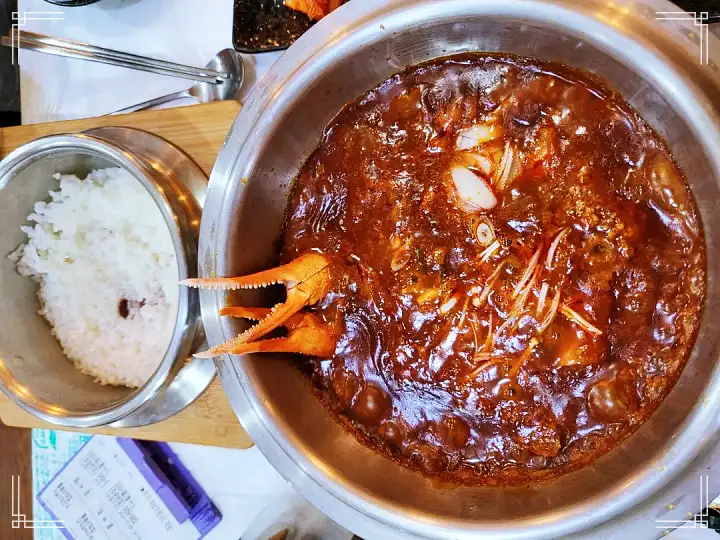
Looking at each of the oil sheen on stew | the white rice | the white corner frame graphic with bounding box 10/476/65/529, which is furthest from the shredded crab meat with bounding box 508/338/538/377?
the white corner frame graphic with bounding box 10/476/65/529

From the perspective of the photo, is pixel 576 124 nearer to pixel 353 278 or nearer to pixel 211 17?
pixel 353 278

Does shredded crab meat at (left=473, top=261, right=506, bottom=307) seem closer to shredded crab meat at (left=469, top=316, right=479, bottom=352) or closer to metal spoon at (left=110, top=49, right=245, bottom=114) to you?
shredded crab meat at (left=469, top=316, right=479, bottom=352)

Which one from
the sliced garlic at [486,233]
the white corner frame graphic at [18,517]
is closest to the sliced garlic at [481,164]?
the sliced garlic at [486,233]

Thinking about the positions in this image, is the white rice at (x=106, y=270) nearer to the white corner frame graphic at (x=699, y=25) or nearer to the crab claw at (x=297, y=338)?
the crab claw at (x=297, y=338)

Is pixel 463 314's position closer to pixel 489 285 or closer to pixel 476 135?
pixel 489 285

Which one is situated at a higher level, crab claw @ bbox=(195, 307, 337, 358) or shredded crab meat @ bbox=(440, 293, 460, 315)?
shredded crab meat @ bbox=(440, 293, 460, 315)

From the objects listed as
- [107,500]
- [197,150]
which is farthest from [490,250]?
[107,500]

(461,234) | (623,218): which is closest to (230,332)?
(461,234)

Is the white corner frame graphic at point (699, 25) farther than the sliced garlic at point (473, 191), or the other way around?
the sliced garlic at point (473, 191)
